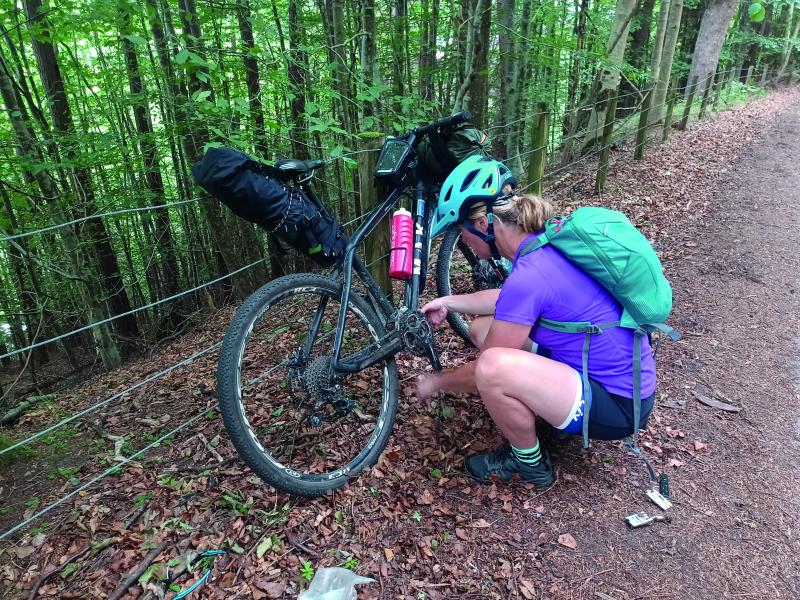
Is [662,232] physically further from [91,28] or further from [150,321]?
[150,321]

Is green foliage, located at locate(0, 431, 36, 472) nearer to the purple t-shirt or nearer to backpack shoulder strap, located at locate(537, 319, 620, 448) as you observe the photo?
the purple t-shirt

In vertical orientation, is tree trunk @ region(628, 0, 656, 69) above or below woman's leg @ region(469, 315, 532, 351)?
above

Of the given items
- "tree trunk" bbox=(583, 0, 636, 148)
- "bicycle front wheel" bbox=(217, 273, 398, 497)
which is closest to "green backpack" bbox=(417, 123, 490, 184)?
"bicycle front wheel" bbox=(217, 273, 398, 497)

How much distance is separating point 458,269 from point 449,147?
122 cm

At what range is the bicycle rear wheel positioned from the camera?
392 cm

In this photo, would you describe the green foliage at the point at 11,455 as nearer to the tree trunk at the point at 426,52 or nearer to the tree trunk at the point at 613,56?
the tree trunk at the point at 426,52

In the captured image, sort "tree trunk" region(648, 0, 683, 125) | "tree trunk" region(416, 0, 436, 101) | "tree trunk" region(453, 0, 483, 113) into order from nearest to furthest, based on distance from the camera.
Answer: "tree trunk" region(453, 0, 483, 113), "tree trunk" region(416, 0, 436, 101), "tree trunk" region(648, 0, 683, 125)

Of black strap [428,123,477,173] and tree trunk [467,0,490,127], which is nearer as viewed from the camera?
black strap [428,123,477,173]

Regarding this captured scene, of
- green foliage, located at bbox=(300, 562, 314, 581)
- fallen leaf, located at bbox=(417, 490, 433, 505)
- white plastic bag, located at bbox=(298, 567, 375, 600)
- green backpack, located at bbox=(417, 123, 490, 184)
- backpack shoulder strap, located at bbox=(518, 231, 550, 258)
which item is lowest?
fallen leaf, located at bbox=(417, 490, 433, 505)

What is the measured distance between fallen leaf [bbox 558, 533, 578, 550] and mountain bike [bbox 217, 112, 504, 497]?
1.03 m

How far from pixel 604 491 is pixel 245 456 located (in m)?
1.93

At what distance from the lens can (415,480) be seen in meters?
2.72

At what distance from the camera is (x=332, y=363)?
8.31 feet

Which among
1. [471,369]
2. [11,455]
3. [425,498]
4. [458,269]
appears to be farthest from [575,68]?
[11,455]
